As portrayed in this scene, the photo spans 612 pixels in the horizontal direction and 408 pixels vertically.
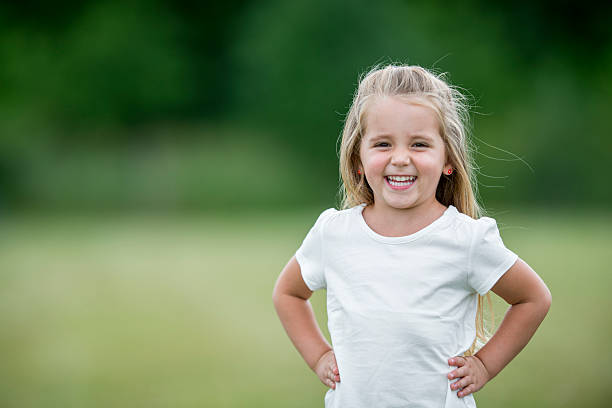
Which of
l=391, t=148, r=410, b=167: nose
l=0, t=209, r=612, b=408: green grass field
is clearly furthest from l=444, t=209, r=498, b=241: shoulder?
l=0, t=209, r=612, b=408: green grass field

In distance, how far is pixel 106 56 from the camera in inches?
1062

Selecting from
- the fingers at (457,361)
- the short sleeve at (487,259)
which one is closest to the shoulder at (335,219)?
the short sleeve at (487,259)

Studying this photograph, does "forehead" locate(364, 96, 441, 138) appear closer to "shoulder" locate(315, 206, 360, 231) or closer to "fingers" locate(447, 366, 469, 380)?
"shoulder" locate(315, 206, 360, 231)

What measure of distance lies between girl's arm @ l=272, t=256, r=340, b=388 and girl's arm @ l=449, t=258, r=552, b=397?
502mm

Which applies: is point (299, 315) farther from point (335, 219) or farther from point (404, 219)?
point (404, 219)

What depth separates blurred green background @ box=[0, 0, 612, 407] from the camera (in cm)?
566

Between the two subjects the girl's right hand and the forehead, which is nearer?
the forehead

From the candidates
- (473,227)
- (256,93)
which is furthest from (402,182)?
(256,93)

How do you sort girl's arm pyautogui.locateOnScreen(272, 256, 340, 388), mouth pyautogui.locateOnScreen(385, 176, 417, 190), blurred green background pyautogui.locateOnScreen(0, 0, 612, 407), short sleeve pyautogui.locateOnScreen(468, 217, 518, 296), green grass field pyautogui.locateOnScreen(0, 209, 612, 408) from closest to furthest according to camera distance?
short sleeve pyautogui.locateOnScreen(468, 217, 518, 296), mouth pyautogui.locateOnScreen(385, 176, 417, 190), girl's arm pyautogui.locateOnScreen(272, 256, 340, 388), green grass field pyautogui.locateOnScreen(0, 209, 612, 408), blurred green background pyautogui.locateOnScreen(0, 0, 612, 407)

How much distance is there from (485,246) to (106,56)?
2665 centimetres

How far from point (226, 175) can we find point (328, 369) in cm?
1929

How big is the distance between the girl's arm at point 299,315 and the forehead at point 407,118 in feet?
1.98

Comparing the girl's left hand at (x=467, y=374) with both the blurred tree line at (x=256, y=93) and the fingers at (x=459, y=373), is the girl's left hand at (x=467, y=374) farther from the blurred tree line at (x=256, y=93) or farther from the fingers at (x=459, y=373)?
the blurred tree line at (x=256, y=93)

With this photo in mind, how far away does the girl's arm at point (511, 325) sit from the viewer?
226cm
